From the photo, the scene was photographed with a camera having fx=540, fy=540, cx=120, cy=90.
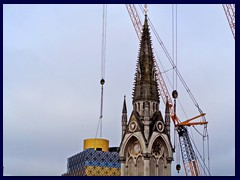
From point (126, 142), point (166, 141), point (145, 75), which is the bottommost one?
point (126, 142)

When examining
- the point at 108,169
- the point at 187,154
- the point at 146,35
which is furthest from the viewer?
the point at 108,169

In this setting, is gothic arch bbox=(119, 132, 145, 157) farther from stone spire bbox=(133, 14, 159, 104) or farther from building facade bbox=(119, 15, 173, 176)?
stone spire bbox=(133, 14, 159, 104)

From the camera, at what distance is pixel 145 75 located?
3878 inches

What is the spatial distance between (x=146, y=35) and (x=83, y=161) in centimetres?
4696

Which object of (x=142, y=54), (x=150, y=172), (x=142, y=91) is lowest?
(x=150, y=172)

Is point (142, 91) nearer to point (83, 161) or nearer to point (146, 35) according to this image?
point (146, 35)

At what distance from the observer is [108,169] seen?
449 ft

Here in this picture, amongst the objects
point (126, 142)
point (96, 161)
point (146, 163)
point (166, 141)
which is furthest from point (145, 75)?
point (96, 161)

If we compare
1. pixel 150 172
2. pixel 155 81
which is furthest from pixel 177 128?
pixel 150 172

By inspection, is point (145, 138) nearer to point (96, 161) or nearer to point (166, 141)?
point (166, 141)

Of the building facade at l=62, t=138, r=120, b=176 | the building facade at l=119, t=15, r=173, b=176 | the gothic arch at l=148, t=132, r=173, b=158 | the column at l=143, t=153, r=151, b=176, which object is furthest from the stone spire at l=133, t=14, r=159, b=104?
the building facade at l=62, t=138, r=120, b=176

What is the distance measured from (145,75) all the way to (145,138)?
13560mm

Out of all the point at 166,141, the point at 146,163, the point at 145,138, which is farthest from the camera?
the point at 166,141

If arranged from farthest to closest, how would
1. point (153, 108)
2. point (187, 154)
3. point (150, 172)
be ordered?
point (187, 154) < point (153, 108) < point (150, 172)
